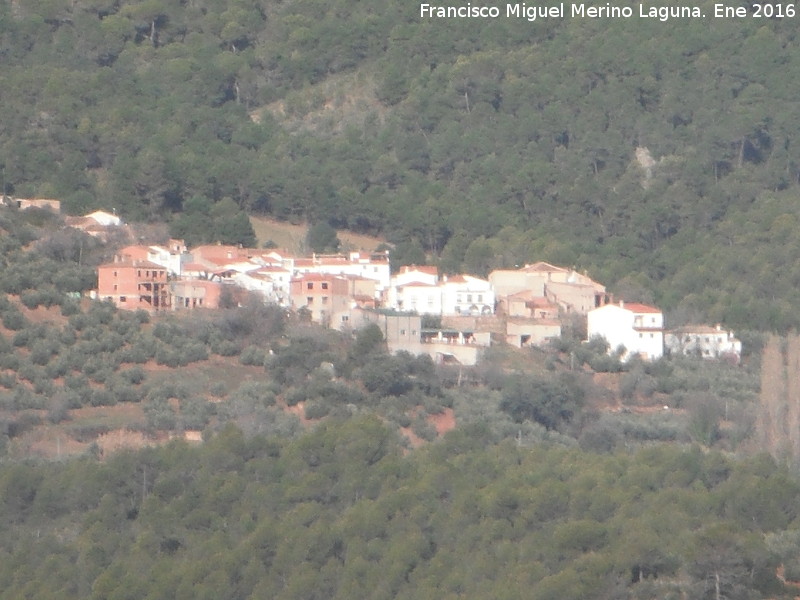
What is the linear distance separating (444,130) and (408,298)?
12.7m

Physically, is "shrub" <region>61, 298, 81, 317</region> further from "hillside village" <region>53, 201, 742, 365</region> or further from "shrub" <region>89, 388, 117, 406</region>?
"shrub" <region>89, 388, 117, 406</region>

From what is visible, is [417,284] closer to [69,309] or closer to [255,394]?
[69,309]

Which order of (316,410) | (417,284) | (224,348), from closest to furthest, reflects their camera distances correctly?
1. (316,410)
2. (224,348)
3. (417,284)

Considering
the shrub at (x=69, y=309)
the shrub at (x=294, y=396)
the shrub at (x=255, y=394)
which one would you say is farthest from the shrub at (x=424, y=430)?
the shrub at (x=69, y=309)

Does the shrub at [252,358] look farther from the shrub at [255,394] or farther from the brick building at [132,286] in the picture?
the brick building at [132,286]

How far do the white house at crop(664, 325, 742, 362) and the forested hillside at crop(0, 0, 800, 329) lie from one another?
1.76m

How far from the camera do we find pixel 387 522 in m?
23.8

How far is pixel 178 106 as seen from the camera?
52875mm

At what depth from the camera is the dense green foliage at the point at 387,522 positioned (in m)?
21.1

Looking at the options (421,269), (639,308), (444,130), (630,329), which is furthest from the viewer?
(444,130)

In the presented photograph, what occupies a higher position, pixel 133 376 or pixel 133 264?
pixel 133 264

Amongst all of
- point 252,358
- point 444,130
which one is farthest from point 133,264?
point 444,130

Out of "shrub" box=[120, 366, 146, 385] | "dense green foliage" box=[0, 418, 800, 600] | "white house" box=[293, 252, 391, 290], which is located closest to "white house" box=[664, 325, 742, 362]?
"white house" box=[293, 252, 391, 290]

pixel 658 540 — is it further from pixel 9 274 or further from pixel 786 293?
pixel 786 293
